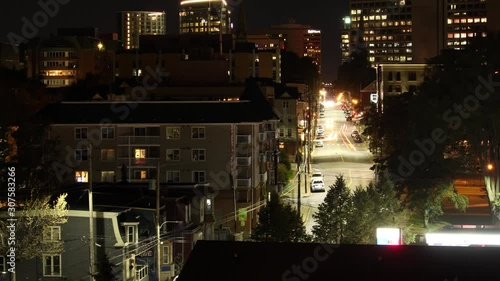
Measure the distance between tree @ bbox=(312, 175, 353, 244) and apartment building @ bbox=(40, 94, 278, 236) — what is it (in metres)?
10.2

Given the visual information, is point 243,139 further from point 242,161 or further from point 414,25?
point 414,25

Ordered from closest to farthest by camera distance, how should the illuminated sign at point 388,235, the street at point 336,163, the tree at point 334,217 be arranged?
1. the illuminated sign at point 388,235
2. the tree at point 334,217
3. the street at point 336,163

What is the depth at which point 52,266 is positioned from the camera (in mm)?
25500

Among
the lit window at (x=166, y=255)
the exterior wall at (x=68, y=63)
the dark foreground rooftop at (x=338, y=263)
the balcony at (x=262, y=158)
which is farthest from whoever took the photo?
the exterior wall at (x=68, y=63)

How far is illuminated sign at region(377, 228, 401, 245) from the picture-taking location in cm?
2886

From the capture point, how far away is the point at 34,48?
114m

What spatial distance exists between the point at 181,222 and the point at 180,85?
86.3 ft

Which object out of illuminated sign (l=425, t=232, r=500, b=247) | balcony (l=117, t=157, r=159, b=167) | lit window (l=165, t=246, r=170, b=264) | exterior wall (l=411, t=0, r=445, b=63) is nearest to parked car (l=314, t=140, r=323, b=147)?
exterior wall (l=411, t=0, r=445, b=63)

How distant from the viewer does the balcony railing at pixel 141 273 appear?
83.5ft

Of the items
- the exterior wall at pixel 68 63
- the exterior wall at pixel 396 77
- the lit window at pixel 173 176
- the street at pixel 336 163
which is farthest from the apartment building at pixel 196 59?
the exterior wall at pixel 68 63

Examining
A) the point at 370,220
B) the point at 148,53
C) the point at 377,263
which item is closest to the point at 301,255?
the point at 377,263

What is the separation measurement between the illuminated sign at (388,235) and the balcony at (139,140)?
15.7m

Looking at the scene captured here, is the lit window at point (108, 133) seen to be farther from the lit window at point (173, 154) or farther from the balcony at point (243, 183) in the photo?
the balcony at point (243, 183)

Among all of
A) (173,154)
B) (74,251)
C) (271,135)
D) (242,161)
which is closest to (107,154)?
(173,154)
